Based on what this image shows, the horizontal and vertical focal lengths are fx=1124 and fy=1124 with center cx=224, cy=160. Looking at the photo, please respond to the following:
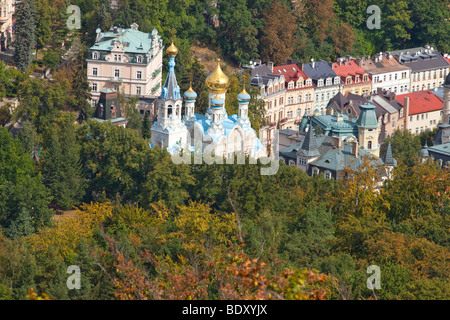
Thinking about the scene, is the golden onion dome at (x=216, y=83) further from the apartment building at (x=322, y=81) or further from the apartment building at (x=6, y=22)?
the apartment building at (x=322, y=81)

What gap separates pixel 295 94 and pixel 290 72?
185cm

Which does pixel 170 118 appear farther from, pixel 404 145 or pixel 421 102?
pixel 421 102

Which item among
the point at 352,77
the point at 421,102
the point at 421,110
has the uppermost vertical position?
the point at 352,77

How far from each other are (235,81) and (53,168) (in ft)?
65.9

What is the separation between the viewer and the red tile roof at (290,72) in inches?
3455

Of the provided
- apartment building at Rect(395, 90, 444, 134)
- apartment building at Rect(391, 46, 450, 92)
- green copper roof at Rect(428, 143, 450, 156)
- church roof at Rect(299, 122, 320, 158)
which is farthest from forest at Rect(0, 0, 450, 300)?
apartment building at Rect(391, 46, 450, 92)

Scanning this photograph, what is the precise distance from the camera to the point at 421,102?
9019 cm

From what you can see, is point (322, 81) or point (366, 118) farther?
point (322, 81)

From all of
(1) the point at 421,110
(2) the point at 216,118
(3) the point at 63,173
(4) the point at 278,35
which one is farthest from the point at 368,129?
(3) the point at 63,173

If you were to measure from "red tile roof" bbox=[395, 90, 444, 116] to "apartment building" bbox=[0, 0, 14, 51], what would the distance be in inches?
1205

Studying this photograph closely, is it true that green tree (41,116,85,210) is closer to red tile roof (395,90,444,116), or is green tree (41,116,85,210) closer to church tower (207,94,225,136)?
church tower (207,94,225,136)

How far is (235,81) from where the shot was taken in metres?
76.9

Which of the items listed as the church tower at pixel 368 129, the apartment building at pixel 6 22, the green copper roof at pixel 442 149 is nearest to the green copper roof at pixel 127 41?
the apartment building at pixel 6 22

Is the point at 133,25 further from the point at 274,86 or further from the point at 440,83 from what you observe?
the point at 440,83
